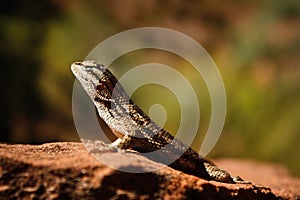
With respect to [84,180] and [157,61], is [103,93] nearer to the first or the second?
[84,180]

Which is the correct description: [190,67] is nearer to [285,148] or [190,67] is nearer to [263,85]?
[263,85]

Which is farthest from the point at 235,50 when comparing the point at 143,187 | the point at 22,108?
the point at 143,187

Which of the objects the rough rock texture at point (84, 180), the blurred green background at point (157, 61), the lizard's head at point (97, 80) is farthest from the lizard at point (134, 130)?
the blurred green background at point (157, 61)

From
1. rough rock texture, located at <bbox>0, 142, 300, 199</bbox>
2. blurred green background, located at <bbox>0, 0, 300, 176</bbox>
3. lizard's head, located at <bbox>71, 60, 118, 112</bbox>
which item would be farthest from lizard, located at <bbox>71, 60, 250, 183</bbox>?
blurred green background, located at <bbox>0, 0, 300, 176</bbox>

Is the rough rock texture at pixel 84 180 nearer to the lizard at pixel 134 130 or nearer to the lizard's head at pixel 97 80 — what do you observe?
the lizard at pixel 134 130

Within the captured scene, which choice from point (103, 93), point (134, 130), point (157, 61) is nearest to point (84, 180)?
point (134, 130)

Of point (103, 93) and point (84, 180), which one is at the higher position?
point (103, 93)

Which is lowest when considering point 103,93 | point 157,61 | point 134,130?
point 134,130
